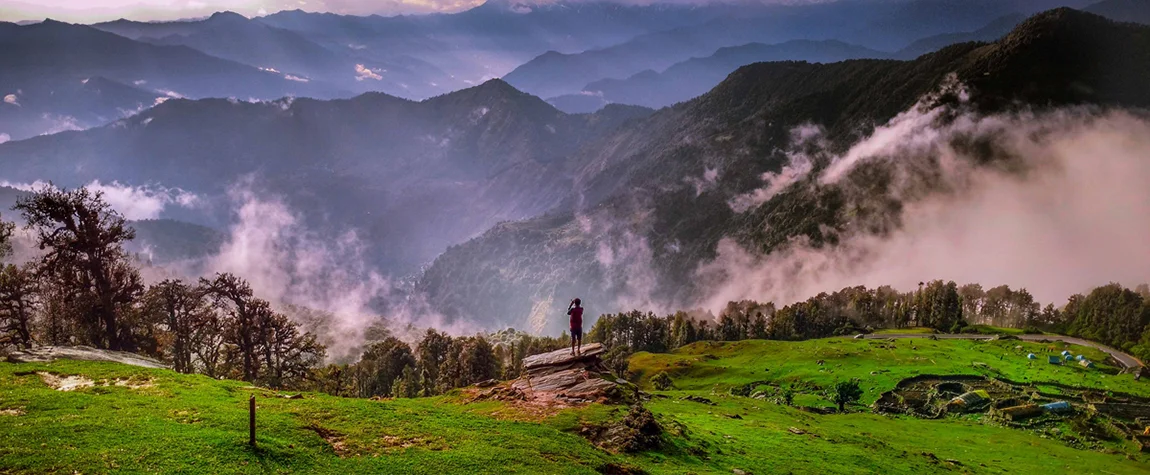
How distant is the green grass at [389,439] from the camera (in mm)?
25297

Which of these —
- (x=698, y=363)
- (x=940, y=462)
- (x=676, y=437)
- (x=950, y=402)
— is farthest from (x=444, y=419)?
(x=698, y=363)

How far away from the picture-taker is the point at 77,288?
65.8 meters

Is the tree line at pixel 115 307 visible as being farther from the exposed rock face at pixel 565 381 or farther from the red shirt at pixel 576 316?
the red shirt at pixel 576 316

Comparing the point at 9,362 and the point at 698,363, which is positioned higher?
the point at 9,362

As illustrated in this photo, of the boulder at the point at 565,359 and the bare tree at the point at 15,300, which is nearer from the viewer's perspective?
the boulder at the point at 565,359

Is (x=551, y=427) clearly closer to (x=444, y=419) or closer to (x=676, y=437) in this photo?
(x=444, y=419)

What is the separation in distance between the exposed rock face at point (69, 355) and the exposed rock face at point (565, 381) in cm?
3022

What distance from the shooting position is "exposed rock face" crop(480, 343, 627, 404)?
48.1 metres

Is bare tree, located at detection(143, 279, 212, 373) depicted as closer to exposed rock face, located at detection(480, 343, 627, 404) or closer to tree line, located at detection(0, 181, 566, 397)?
tree line, located at detection(0, 181, 566, 397)

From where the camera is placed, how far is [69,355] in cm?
4403

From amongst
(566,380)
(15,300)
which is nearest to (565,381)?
(566,380)

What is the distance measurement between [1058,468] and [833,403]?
137 ft

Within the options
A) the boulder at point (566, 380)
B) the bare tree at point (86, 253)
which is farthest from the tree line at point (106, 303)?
the boulder at point (566, 380)

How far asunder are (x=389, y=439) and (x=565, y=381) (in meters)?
22.1
